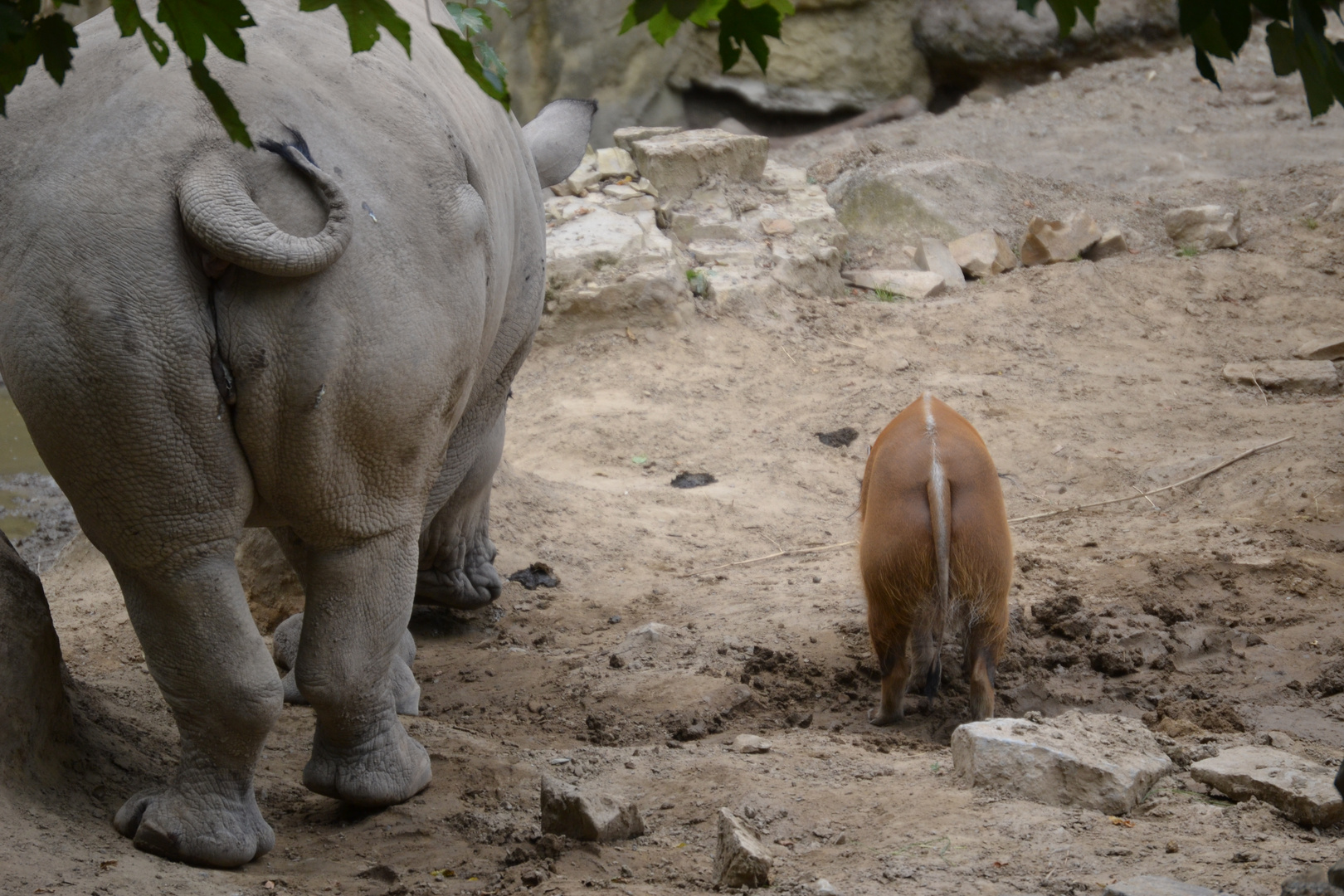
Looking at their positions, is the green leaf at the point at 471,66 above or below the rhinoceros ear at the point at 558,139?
above

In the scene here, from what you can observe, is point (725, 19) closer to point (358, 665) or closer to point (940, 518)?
point (358, 665)

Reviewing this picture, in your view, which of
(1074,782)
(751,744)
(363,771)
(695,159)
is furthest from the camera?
(695,159)

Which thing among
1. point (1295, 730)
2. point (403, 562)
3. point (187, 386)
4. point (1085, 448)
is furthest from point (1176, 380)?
point (187, 386)

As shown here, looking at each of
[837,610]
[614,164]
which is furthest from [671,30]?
[614,164]

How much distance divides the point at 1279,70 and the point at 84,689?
352cm

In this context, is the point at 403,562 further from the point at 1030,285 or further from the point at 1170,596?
the point at 1030,285

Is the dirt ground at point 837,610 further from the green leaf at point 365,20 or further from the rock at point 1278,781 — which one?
the green leaf at point 365,20

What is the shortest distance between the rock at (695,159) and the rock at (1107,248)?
297 centimetres

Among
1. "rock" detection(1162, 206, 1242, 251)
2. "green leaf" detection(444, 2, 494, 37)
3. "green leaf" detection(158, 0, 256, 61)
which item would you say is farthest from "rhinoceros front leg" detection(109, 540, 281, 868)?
"rock" detection(1162, 206, 1242, 251)

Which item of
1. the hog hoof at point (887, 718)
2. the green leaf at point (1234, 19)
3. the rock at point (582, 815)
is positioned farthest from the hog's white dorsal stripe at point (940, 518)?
the green leaf at point (1234, 19)

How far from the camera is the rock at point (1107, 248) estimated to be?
35.2ft

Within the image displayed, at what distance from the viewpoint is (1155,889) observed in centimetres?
235

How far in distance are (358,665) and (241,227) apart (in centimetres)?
119

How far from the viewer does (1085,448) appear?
7.54 meters
